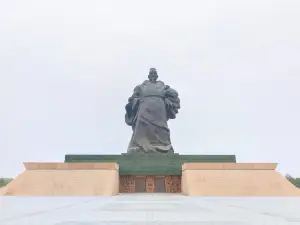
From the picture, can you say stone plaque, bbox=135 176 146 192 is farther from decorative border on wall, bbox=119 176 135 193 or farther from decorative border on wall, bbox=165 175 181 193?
decorative border on wall, bbox=165 175 181 193

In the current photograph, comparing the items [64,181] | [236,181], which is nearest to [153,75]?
[236,181]

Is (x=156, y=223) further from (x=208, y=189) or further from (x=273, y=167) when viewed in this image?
(x=273, y=167)

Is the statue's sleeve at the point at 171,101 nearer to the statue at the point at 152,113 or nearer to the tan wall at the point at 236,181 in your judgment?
the statue at the point at 152,113

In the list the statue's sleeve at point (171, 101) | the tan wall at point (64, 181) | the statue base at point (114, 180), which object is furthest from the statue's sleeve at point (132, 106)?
the tan wall at point (64, 181)

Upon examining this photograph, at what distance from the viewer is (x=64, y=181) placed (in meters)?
11.6

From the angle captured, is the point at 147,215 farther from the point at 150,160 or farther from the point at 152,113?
the point at 152,113

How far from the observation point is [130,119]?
1852cm

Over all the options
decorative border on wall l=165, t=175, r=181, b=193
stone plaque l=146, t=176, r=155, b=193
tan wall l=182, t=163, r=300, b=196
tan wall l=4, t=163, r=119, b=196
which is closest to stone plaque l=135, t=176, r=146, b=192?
stone plaque l=146, t=176, r=155, b=193

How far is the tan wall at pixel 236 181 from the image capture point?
37.9 feet

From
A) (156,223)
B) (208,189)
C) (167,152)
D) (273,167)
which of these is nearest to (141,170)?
(167,152)

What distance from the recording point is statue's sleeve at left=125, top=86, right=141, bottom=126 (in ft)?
58.3

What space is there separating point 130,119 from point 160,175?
472 centimetres

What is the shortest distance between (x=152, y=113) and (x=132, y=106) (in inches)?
48.2

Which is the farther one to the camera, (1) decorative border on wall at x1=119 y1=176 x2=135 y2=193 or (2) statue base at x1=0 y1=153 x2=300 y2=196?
(1) decorative border on wall at x1=119 y1=176 x2=135 y2=193
